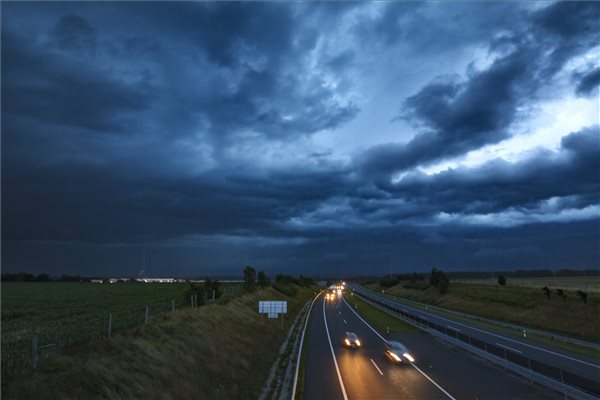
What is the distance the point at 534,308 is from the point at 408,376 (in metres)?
48.9

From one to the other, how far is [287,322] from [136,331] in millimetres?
41587

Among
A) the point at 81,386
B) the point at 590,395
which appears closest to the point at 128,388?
the point at 81,386

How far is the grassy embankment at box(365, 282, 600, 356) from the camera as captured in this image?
52.7 meters

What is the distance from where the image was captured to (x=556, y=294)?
66938mm

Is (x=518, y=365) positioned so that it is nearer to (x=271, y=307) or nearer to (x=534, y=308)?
(x=271, y=307)

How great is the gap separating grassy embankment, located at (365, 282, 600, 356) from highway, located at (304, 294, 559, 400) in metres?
16.7

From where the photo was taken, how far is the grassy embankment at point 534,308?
52713mm

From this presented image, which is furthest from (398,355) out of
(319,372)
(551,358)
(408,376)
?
(551,358)

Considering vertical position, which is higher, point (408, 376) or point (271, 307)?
point (271, 307)

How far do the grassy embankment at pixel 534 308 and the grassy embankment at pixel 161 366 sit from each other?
3503 cm

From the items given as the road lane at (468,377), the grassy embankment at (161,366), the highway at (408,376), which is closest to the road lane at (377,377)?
the highway at (408,376)

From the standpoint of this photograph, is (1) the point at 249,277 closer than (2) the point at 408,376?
No

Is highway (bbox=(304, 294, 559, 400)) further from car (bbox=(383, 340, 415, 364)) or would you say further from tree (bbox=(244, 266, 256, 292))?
tree (bbox=(244, 266, 256, 292))

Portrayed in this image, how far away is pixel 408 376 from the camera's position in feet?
94.9
